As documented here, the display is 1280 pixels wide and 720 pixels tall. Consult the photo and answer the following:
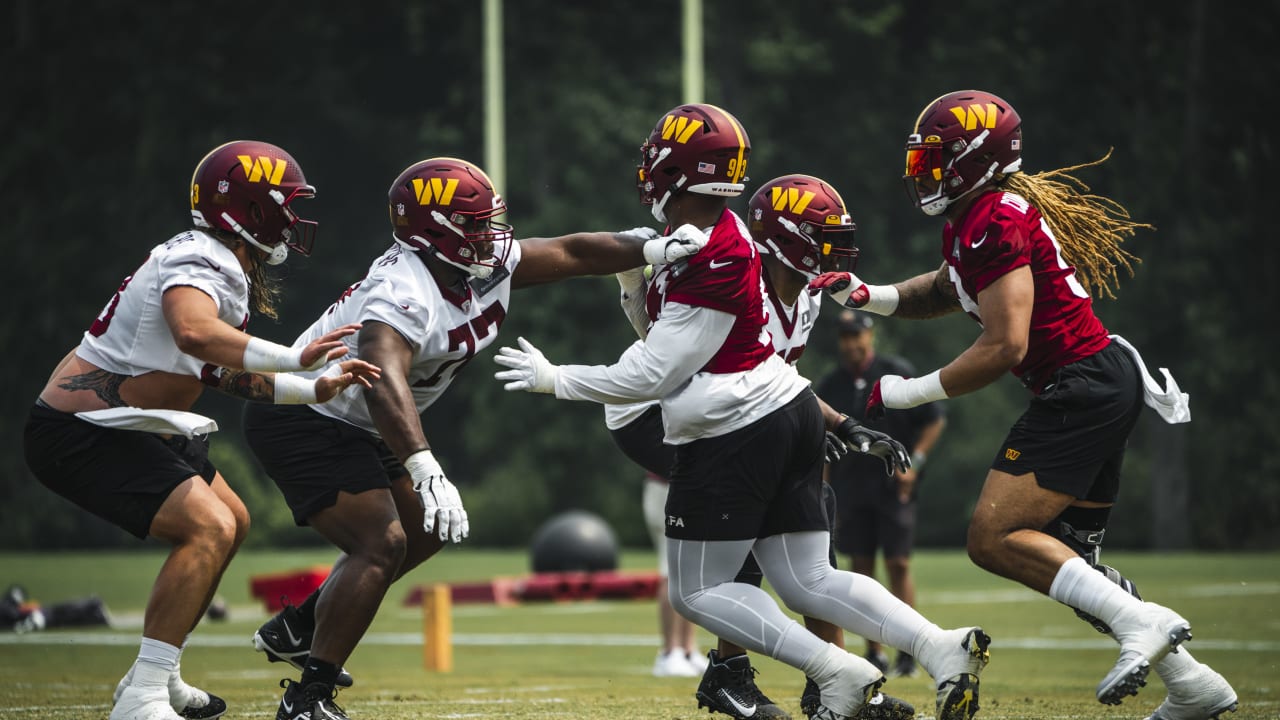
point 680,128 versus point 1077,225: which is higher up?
point 680,128

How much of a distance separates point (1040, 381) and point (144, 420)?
10.4 ft

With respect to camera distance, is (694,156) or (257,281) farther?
(257,281)

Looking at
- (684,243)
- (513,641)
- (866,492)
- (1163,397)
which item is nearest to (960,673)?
(1163,397)

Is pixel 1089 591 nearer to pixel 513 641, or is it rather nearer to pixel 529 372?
pixel 529 372

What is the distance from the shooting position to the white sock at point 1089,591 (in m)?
5.16

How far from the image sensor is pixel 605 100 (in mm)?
29219

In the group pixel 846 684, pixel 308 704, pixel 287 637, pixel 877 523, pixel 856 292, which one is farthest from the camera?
pixel 877 523

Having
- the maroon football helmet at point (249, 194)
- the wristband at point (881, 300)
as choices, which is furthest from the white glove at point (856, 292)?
the maroon football helmet at point (249, 194)

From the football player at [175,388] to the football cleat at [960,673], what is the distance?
7.07 feet

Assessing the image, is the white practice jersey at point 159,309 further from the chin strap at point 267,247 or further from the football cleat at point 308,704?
the football cleat at point 308,704

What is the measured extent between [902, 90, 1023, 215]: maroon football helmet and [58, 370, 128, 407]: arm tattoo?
9.64 ft

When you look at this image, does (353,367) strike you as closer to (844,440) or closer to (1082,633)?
(844,440)

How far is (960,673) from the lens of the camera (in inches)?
202

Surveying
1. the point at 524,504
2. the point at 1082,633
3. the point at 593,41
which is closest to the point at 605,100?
the point at 593,41
